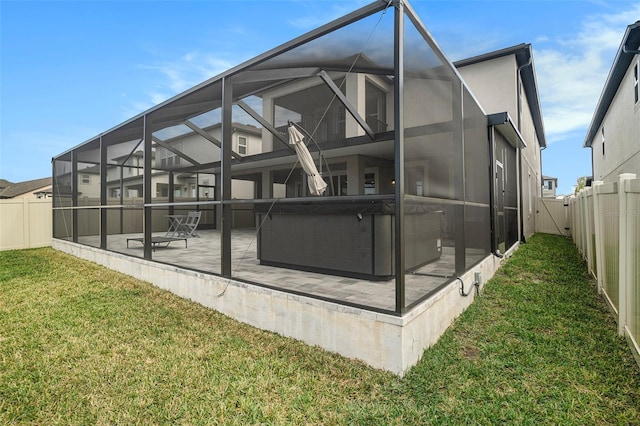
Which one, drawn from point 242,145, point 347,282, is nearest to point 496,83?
point 242,145

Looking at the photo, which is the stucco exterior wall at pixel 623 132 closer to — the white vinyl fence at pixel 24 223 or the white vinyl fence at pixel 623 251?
the white vinyl fence at pixel 623 251

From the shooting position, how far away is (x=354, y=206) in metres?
3.88

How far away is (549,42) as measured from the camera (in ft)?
37.6

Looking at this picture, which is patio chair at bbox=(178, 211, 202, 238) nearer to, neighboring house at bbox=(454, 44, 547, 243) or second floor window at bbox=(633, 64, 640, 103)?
neighboring house at bbox=(454, 44, 547, 243)

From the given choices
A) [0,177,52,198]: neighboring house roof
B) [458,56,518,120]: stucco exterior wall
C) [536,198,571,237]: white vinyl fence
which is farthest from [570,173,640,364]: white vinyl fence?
[0,177,52,198]: neighboring house roof

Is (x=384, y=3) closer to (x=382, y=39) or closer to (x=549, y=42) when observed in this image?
(x=382, y=39)

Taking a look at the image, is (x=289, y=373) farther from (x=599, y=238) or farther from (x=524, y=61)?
(x=524, y=61)

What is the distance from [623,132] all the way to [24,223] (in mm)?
18686

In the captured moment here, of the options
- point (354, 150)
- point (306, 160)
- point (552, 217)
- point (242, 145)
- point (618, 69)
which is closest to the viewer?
point (306, 160)

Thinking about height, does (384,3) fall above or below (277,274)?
above

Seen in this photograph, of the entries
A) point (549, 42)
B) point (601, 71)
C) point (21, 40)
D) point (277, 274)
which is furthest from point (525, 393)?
point (601, 71)

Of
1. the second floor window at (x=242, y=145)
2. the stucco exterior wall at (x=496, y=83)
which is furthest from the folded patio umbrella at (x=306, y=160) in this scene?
the stucco exterior wall at (x=496, y=83)

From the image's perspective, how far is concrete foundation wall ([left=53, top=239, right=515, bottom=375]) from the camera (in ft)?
7.86

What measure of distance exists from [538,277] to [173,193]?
34.3 ft
